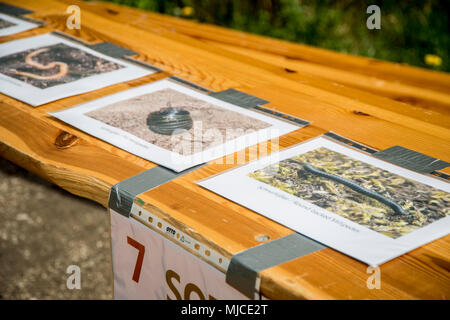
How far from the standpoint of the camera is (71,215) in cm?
228

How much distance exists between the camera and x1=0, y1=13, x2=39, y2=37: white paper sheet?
163 centimetres

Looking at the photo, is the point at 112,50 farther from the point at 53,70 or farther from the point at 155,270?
the point at 155,270

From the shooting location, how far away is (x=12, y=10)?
1.82m

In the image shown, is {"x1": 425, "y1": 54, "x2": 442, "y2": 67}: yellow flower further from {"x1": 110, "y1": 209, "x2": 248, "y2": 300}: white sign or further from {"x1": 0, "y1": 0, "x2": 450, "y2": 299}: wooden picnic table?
{"x1": 110, "y1": 209, "x2": 248, "y2": 300}: white sign

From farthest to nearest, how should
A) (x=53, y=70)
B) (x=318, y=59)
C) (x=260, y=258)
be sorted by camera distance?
(x=318, y=59) → (x=53, y=70) → (x=260, y=258)

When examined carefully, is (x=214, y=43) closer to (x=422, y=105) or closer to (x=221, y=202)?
(x=422, y=105)

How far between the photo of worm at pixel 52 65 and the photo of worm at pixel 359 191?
0.60 m

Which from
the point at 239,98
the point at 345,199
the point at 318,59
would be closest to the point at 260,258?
the point at 345,199

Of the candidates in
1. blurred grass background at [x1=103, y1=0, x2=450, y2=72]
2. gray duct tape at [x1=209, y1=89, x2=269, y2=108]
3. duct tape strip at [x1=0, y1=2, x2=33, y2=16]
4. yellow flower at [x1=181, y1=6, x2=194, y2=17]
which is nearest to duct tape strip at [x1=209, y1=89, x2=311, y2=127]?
gray duct tape at [x1=209, y1=89, x2=269, y2=108]

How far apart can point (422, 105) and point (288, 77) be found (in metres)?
0.34

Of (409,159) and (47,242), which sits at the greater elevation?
(409,159)

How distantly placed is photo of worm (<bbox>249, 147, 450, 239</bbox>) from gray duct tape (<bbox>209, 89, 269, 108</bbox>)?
250 mm

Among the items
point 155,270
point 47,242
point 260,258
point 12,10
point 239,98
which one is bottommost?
point 47,242

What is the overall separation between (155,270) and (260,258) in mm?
276
